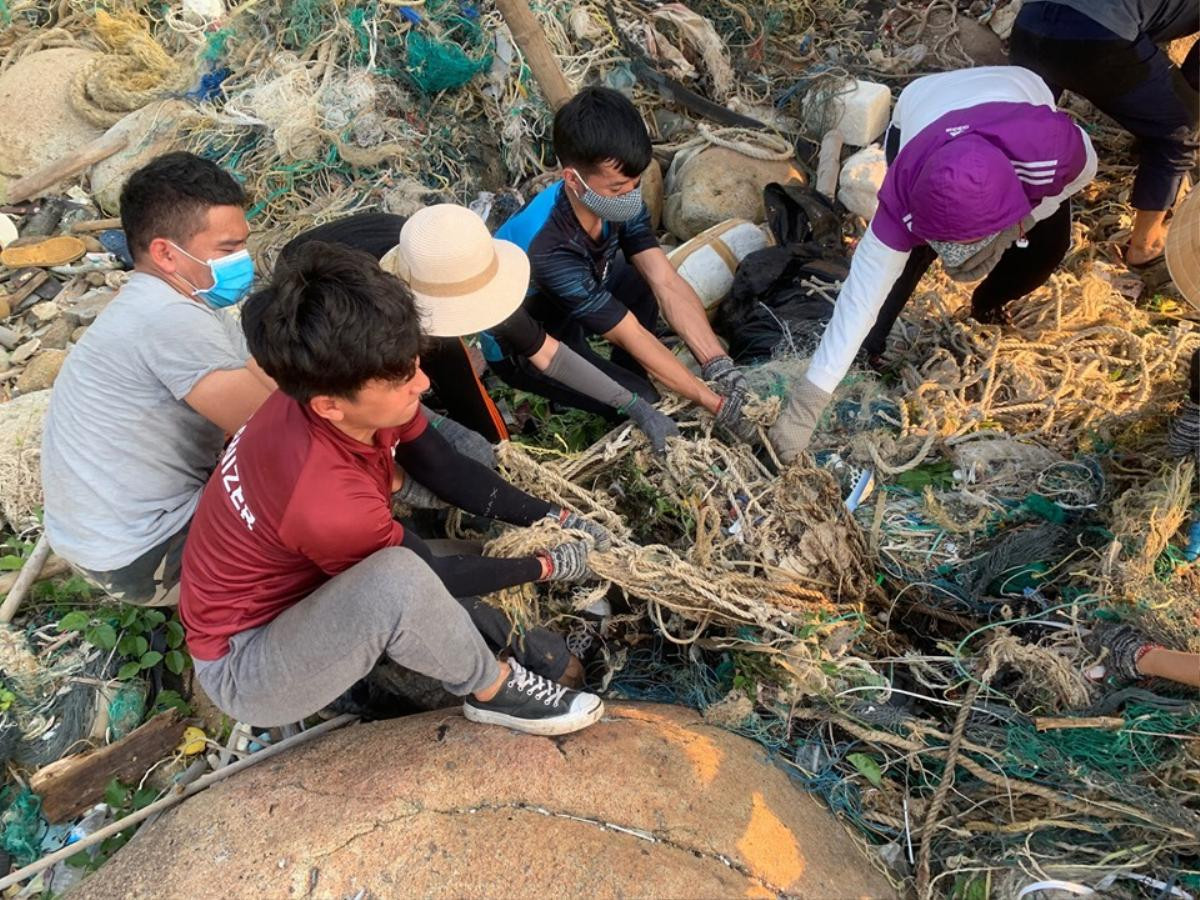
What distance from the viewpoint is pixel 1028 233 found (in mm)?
3129

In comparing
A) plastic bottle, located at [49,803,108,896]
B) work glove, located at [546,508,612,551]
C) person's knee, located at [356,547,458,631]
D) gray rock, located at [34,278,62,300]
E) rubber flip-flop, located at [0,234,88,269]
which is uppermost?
person's knee, located at [356,547,458,631]

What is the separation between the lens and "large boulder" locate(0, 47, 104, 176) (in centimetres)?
528

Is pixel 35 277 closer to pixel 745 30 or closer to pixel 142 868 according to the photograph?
pixel 142 868

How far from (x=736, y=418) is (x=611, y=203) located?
0.84 meters

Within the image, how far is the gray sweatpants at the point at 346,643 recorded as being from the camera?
5.91ft

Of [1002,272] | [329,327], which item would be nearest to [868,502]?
[1002,272]

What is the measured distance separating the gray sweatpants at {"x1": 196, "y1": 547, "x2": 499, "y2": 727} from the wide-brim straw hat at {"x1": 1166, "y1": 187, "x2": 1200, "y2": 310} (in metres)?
2.14

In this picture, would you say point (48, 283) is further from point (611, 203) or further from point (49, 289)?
point (611, 203)

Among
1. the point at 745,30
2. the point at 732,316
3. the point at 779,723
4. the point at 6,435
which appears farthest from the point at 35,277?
the point at 779,723

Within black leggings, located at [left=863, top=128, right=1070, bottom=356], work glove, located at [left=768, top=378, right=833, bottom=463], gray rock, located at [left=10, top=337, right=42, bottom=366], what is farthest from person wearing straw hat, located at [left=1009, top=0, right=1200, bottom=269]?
gray rock, located at [left=10, top=337, right=42, bottom=366]

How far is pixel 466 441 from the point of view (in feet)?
8.81

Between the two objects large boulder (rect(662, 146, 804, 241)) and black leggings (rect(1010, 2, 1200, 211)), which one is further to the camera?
large boulder (rect(662, 146, 804, 241))

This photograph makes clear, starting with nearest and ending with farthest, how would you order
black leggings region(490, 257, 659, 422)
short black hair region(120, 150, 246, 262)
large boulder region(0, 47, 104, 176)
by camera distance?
short black hair region(120, 150, 246, 262) < black leggings region(490, 257, 659, 422) < large boulder region(0, 47, 104, 176)

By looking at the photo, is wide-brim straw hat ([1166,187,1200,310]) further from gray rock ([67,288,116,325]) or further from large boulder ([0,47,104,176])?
large boulder ([0,47,104,176])
